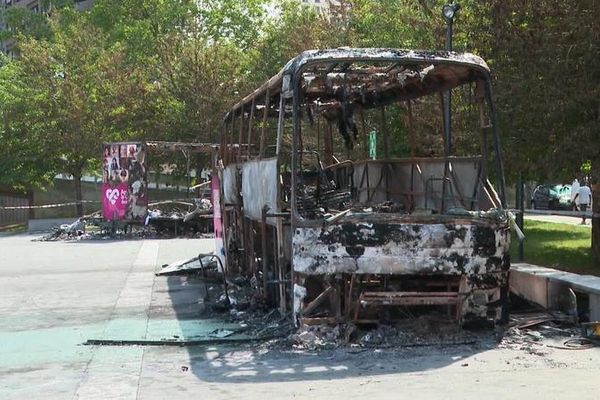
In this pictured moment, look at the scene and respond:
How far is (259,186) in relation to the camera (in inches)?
377

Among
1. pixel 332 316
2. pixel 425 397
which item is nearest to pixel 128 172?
pixel 332 316

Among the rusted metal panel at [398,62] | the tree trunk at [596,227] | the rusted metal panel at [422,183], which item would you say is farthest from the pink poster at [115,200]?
the rusted metal panel at [398,62]

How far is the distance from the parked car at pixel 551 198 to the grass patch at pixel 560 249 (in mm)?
15396

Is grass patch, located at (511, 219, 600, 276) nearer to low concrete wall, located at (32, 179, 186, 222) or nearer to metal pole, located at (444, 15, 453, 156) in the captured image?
metal pole, located at (444, 15, 453, 156)

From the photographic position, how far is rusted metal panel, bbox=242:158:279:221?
8633mm

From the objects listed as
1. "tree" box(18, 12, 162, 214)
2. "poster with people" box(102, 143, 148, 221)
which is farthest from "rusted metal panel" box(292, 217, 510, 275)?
"tree" box(18, 12, 162, 214)

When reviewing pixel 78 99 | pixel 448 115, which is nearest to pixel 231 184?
pixel 448 115

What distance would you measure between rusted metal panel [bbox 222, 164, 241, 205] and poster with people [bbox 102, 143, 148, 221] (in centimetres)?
1261

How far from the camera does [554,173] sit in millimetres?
12219

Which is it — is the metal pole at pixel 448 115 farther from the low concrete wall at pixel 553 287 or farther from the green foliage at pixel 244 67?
the low concrete wall at pixel 553 287

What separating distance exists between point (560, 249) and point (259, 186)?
348 inches

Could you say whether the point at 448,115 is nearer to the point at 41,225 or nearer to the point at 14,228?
the point at 41,225

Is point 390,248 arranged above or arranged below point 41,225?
above

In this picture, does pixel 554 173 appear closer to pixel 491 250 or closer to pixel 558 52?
pixel 558 52
